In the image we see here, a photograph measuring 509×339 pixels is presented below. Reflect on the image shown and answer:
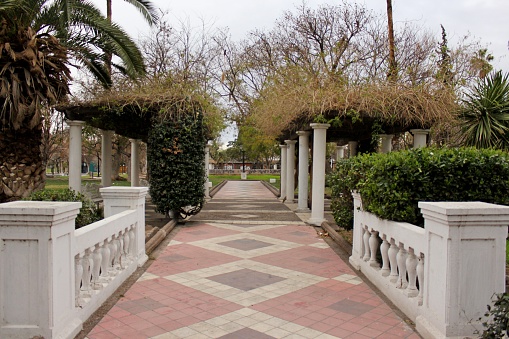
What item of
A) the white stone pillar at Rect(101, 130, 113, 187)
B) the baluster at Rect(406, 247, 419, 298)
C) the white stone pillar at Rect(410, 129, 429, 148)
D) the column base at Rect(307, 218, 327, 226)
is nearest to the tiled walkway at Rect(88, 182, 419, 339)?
the baluster at Rect(406, 247, 419, 298)

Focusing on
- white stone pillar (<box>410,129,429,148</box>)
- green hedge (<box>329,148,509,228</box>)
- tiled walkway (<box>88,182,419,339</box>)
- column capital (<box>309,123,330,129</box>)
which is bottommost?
tiled walkway (<box>88,182,419,339</box>)

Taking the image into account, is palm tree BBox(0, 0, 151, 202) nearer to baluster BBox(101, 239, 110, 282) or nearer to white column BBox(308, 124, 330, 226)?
baluster BBox(101, 239, 110, 282)

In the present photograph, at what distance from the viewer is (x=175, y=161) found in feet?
32.0

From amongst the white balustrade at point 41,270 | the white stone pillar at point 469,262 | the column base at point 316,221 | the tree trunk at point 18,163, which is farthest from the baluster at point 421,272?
the tree trunk at point 18,163

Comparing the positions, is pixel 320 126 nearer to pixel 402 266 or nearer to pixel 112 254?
pixel 402 266

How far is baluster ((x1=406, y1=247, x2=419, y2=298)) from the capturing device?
4.13m

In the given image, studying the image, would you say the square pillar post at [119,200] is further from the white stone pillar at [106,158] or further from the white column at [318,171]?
the white stone pillar at [106,158]

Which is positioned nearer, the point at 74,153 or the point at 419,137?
the point at 419,137

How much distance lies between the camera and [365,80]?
394 inches

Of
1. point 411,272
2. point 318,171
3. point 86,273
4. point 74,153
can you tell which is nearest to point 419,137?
point 318,171

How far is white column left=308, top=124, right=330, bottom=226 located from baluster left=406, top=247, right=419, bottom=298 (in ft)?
20.7

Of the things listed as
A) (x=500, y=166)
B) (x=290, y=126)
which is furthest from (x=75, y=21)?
(x=500, y=166)

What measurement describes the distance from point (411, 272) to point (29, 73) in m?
7.99

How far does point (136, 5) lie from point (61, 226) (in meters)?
9.18
